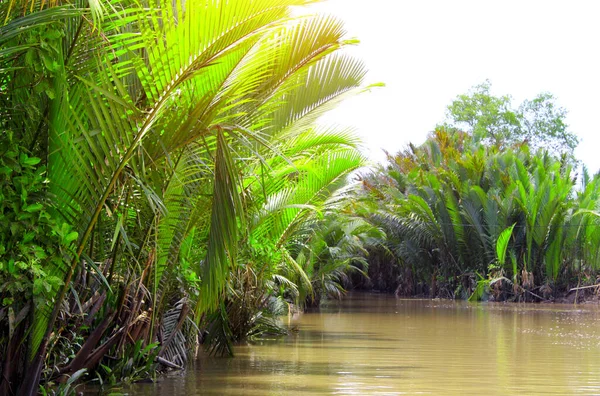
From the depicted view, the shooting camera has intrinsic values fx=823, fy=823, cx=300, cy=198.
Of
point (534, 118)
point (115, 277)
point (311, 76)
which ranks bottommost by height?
point (115, 277)

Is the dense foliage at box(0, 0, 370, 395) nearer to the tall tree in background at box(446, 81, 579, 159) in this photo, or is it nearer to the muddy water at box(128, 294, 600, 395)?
the muddy water at box(128, 294, 600, 395)

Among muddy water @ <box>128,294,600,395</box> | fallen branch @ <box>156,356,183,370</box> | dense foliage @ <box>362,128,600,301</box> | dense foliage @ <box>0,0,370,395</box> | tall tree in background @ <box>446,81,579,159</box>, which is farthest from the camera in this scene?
tall tree in background @ <box>446,81,579,159</box>

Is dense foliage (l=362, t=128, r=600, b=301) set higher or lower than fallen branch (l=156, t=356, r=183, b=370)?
higher

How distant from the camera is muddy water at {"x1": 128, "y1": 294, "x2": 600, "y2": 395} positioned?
6.96 meters

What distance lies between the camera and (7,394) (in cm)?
475

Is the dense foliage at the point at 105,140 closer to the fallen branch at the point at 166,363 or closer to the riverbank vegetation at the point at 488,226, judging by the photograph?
the fallen branch at the point at 166,363

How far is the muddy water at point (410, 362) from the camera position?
22.9 feet

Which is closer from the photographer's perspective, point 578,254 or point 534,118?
point 578,254

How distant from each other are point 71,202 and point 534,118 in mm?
56566

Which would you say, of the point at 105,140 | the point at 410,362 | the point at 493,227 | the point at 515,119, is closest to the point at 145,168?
the point at 105,140

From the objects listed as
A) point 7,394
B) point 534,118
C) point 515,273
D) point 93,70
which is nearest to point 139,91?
point 93,70

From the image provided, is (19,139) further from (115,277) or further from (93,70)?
(115,277)

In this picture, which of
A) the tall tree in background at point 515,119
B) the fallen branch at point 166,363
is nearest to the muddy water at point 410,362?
the fallen branch at point 166,363

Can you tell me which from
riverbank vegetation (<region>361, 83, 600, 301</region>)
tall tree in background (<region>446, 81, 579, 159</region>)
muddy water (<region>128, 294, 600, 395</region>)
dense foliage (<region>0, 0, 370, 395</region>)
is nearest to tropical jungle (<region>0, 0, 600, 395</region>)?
dense foliage (<region>0, 0, 370, 395</region>)
